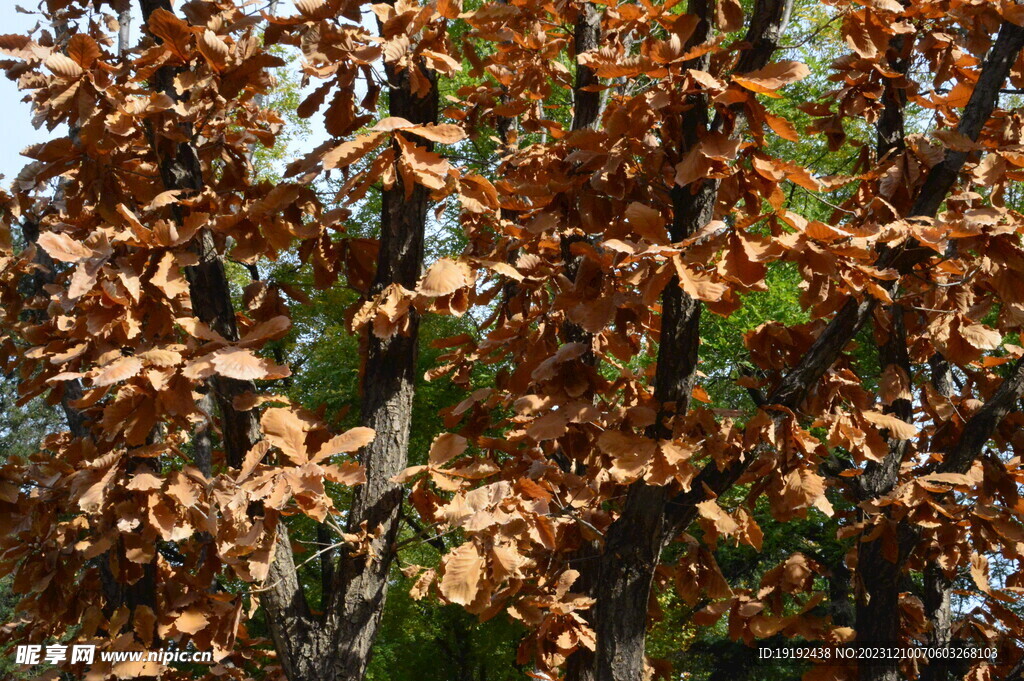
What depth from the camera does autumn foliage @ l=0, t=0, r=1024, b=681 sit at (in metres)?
2.54

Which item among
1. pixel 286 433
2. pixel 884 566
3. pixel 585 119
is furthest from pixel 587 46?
pixel 884 566

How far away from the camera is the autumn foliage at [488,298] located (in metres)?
2.54

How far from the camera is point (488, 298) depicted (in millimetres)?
3705

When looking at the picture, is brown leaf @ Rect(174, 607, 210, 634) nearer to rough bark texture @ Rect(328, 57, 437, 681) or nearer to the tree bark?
rough bark texture @ Rect(328, 57, 437, 681)

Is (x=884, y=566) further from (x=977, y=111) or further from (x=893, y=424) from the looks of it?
(x=977, y=111)

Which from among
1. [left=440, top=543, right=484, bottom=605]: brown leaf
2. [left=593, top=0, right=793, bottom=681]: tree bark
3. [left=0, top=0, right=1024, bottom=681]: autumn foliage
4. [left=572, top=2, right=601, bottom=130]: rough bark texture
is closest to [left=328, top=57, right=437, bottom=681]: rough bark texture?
[left=0, top=0, right=1024, bottom=681]: autumn foliage

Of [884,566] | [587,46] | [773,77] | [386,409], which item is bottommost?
[884,566]

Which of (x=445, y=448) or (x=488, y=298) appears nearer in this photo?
(x=445, y=448)

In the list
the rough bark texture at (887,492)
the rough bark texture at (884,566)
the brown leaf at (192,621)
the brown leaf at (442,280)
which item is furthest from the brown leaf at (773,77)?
the brown leaf at (192,621)

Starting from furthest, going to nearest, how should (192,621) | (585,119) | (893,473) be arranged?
(893,473) → (585,119) → (192,621)

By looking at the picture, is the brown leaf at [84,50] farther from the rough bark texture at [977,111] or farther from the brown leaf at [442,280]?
the rough bark texture at [977,111]

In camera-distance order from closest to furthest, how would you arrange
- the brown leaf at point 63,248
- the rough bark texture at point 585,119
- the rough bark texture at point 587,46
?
1. the brown leaf at point 63,248
2. the rough bark texture at point 585,119
3. the rough bark texture at point 587,46

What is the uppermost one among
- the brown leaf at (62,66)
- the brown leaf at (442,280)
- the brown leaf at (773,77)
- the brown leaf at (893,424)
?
the brown leaf at (62,66)

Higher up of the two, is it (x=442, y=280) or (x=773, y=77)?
(x=773, y=77)
